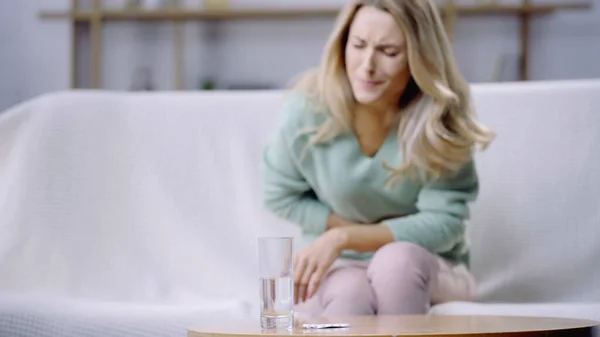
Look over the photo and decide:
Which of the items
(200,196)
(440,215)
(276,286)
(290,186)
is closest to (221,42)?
(200,196)

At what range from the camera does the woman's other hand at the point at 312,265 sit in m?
1.67

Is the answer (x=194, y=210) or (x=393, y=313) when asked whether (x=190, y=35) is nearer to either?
(x=194, y=210)

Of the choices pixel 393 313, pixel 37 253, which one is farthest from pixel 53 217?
→ pixel 393 313

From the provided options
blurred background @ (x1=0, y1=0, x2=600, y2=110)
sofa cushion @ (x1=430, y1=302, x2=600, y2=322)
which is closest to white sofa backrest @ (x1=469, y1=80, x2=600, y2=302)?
sofa cushion @ (x1=430, y1=302, x2=600, y2=322)

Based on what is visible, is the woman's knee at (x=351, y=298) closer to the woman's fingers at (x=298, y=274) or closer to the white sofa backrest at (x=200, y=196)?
the woman's fingers at (x=298, y=274)

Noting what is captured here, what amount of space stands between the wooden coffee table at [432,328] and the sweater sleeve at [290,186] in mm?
578

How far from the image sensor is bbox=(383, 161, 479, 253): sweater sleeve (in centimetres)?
184

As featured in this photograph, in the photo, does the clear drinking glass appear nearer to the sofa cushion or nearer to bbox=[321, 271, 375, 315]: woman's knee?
bbox=[321, 271, 375, 315]: woman's knee

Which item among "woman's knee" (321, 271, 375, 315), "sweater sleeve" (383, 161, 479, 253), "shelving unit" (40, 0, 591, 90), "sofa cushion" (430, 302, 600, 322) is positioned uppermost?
"shelving unit" (40, 0, 591, 90)

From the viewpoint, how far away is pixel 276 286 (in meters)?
1.21

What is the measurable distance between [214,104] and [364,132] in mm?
452

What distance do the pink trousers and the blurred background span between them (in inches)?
107

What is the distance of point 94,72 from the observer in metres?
4.45

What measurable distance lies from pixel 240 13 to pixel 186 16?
0.74ft
